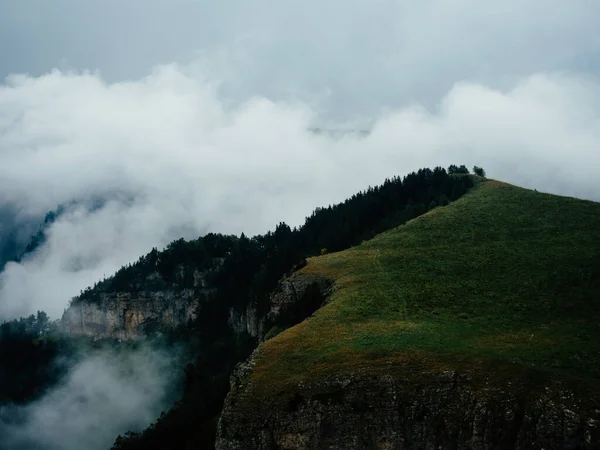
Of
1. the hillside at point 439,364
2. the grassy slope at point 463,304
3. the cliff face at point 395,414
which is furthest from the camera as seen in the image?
the grassy slope at point 463,304

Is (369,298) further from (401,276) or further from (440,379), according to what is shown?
(440,379)

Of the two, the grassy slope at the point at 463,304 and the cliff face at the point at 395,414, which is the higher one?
the grassy slope at the point at 463,304

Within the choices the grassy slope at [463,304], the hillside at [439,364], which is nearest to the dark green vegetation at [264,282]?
the grassy slope at [463,304]

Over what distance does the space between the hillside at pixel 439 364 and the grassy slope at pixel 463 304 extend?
189 millimetres

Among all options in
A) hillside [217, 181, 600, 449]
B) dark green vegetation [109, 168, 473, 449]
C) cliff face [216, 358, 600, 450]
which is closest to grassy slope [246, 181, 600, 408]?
hillside [217, 181, 600, 449]

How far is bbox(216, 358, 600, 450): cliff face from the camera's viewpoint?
42875 millimetres

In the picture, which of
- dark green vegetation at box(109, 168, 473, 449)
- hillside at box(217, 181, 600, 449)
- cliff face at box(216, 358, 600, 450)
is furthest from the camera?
dark green vegetation at box(109, 168, 473, 449)

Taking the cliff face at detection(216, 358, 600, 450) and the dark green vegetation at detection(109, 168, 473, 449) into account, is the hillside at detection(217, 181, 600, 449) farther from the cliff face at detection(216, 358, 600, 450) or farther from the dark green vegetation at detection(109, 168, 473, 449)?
the dark green vegetation at detection(109, 168, 473, 449)

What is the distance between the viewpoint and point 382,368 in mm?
50000

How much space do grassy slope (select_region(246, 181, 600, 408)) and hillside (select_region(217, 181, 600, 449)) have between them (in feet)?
0.62

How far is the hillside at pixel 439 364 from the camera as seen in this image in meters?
43.8

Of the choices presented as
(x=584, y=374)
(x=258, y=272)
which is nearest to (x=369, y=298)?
(x=584, y=374)

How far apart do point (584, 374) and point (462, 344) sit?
35.3 ft

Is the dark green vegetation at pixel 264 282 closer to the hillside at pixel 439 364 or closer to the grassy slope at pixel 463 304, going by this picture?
the grassy slope at pixel 463 304
